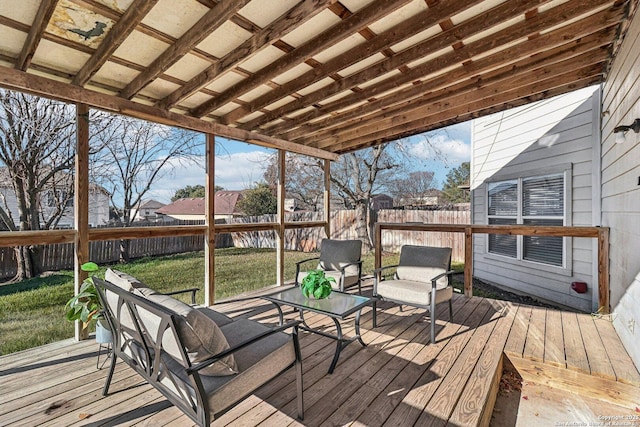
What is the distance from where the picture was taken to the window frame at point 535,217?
16.0 ft

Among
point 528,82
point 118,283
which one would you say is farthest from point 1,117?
point 528,82

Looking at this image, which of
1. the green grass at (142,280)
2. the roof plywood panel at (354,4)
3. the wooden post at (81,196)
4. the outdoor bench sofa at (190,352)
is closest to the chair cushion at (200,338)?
the outdoor bench sofa at (190,352)

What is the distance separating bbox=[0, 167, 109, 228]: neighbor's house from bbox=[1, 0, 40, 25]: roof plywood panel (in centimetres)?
359

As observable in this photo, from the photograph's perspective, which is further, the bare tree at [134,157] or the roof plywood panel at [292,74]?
the bare tree at [134,157]

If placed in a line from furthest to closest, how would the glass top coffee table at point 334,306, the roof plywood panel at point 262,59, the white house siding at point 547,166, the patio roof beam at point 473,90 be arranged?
1. the white house siding at point 547,166
2. the patio roof beam at point 473,90
3. the roof plywood panel at point 262,59
4. the glass top coffee table at point 334,306

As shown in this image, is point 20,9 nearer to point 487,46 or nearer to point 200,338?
point 200,338

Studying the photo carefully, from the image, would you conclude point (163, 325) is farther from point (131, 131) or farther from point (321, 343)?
point (131, 131)

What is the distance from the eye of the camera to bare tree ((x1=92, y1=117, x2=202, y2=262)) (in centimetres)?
659

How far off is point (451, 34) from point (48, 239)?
435cm

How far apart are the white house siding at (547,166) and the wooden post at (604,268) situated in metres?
0.73

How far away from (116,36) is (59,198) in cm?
470

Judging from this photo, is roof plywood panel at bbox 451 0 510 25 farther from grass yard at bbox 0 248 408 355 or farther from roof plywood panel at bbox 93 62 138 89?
grass yard at bbox 0 248 408 355

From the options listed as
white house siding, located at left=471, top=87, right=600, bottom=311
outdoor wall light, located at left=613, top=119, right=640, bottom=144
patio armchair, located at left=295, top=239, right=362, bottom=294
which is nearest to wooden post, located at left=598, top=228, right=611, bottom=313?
white house siding, located at left=471, top=87, right=600, bottom=311

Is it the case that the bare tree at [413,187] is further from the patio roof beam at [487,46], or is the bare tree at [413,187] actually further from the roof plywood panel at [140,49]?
the roof plywood panel at [140,49]
